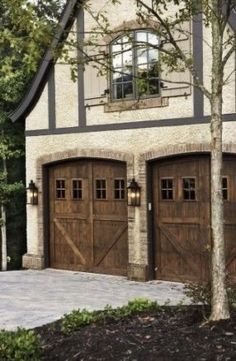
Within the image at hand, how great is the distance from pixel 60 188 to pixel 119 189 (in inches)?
76.3

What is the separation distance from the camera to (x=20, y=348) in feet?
20.5

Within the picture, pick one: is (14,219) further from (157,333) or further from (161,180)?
(157,333)

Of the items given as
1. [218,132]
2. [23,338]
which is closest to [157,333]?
[23,338]

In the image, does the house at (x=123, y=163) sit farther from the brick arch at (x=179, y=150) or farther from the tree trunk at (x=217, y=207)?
the tree trunk at (x=217, y=207)

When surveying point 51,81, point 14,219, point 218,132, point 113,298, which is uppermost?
point 51,81

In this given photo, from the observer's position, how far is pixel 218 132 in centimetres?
689

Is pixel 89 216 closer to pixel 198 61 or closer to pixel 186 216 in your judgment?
pixel 186 216

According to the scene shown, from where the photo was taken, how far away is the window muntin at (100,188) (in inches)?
546

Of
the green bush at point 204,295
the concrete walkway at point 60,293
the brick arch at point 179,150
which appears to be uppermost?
the brick arch at point 179,150

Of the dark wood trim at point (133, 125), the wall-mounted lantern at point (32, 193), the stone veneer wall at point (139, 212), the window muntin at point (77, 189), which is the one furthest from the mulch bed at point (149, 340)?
the wall-mounted lantern at point (32, 193)

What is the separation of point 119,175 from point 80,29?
3.44 m

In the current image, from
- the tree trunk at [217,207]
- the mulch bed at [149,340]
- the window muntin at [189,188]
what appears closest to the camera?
the mulch bed at [149,340]

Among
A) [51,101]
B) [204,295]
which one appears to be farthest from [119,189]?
[204,295]

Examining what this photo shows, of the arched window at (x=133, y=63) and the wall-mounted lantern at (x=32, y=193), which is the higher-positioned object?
the arched window at (x=133, y=63)
